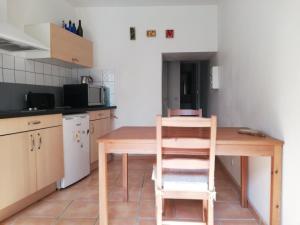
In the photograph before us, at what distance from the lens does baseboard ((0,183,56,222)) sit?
1987 millimetres

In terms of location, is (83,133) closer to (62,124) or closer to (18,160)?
(62,124)

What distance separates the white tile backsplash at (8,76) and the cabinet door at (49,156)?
767 millimetres

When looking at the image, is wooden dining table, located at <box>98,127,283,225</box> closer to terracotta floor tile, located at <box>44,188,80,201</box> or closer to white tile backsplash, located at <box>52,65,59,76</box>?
terracotta floor tile, located at <box>44,188,80,201</box>

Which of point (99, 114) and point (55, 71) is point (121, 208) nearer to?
point (99, 114)

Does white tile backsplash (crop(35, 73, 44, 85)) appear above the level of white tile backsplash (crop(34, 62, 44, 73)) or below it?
below

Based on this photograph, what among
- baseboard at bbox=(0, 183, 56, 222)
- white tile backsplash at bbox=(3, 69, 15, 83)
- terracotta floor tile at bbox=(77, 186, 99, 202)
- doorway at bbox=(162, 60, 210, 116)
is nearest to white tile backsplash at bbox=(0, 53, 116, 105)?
white tile backsplash at bbox=(3, 69, 15, 83)

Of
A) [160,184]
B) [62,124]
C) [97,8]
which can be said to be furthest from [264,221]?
[97,8]

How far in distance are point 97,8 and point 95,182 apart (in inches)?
114

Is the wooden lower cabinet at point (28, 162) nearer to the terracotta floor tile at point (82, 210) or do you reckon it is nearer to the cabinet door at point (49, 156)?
the cabinet door at point (49, 156)

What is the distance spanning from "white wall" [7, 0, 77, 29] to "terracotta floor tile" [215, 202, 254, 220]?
301 cm

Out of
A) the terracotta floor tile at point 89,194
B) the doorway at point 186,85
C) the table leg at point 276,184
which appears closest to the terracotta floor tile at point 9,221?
the terracotta floor tile at point 89,194

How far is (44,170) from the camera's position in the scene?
2375mm

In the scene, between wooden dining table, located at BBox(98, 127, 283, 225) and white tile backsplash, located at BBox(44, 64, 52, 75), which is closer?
wooden dining table, located at BBox(98, 127, 283, 225)

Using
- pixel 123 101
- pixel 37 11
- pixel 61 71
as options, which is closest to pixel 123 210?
pixel 123 101
